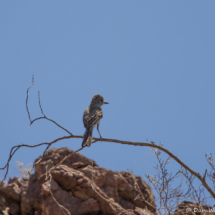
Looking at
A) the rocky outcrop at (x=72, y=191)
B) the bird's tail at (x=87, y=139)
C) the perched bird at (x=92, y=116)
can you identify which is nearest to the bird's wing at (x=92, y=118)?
the perched bird at (x=92, y=116)

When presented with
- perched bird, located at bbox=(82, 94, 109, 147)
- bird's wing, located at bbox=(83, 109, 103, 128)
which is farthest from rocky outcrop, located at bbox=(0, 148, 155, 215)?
bird's wing, located at bbox=(83, 109, 103, 128)

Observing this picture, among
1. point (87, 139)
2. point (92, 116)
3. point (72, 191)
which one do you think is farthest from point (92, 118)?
point (72, 191)

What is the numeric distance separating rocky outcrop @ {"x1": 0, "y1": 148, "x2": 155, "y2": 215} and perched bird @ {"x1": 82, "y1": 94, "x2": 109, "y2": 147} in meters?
3.19

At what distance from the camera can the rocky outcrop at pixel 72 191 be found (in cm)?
1153

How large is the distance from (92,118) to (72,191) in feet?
17.7

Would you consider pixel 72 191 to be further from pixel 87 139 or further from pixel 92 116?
pixel 87 139

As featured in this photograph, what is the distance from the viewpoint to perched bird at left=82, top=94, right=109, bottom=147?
611 centimetres

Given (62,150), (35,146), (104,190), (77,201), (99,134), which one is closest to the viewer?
(35,146)

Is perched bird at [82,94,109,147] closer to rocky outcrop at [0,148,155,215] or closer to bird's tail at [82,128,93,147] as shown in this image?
bird's tail at [82,128,93,147]

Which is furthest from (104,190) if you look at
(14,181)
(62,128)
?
(62,128)

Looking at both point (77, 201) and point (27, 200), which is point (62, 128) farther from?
point (27, 200)

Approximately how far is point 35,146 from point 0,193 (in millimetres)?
9177

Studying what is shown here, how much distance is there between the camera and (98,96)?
929 centimetres

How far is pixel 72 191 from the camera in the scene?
38.8 feet
